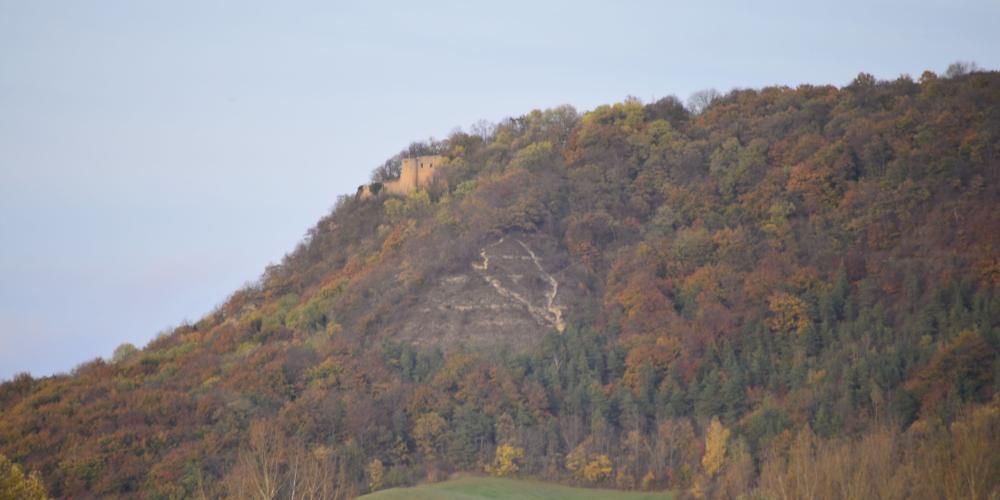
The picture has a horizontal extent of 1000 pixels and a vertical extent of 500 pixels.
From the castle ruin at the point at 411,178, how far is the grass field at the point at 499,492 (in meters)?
46.6

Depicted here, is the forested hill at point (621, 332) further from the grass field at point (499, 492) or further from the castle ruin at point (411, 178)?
the castle ruin at point (411, 178)

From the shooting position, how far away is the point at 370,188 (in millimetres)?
131000

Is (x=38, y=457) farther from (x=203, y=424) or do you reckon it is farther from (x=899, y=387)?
(x=899, y=387)

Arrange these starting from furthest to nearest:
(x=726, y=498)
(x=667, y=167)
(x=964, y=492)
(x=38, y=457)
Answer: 1. (x=667, y=167)
2. (x=38, y=457)
3. (x=726, y=498)
4. (x=964, y=492)

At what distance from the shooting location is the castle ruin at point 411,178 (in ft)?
418

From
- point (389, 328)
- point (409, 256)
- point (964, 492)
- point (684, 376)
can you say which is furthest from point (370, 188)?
point (964, 492)

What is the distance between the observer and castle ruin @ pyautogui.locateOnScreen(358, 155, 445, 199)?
12738cm

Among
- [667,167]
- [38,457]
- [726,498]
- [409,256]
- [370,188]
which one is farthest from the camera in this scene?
[370,188]

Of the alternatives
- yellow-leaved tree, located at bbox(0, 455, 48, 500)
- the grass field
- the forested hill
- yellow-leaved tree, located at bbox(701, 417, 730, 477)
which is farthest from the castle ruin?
yellow-leaved tree, located at bbox(0, 455, 48, 500)

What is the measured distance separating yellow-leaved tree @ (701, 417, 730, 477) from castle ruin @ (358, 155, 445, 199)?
50.9 meters

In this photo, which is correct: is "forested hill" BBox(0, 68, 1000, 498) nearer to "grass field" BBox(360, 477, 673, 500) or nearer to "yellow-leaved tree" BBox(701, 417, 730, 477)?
"yellow-leaved tree" BBox(701, 417, 730, 477)

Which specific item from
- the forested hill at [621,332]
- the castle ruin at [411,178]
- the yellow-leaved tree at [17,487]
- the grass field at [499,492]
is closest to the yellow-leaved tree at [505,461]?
the forested hill at [621,332]

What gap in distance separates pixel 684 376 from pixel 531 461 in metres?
12.0

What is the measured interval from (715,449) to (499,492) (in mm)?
12888
